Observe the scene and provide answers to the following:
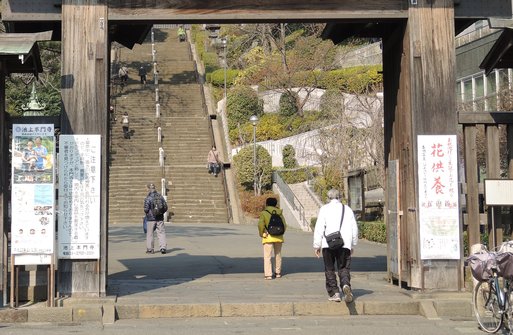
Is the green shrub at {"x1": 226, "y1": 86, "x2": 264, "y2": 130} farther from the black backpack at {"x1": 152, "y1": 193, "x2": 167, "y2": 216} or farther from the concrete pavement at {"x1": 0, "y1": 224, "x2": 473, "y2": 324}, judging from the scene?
the concrete pavement at {"x1": 0, "y1": 224, "x2": 473, "y2": 324}

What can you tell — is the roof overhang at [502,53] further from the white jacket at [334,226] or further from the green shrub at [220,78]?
the green shrub at [220,78]

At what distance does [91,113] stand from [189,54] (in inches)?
1834

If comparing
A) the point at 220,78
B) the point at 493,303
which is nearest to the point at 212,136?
the point at 220,78

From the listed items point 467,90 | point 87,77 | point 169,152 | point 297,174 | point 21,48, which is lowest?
point 297,174

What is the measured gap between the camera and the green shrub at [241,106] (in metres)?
44.5

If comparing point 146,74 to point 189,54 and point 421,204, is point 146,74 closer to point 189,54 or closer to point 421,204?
point 189,54

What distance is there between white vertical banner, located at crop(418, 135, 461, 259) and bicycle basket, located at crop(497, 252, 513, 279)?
255cm

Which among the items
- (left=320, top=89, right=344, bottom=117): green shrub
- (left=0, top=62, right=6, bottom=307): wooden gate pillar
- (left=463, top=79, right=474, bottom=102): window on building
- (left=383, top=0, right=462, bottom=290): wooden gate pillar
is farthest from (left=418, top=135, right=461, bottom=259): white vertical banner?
(left=320, top=89, right=344, bottom=117): green shrub

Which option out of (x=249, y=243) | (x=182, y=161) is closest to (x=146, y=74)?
(x=182, y=161)

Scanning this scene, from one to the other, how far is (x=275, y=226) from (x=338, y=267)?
321 centimetres

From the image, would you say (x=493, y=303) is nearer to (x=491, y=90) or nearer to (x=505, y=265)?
(x=505, y=265)

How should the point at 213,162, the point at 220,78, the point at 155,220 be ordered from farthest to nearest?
the point at 220,78 → the point at 213,162 → the point at 155,220

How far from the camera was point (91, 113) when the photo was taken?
12352 mm

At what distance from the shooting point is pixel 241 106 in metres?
44.8
